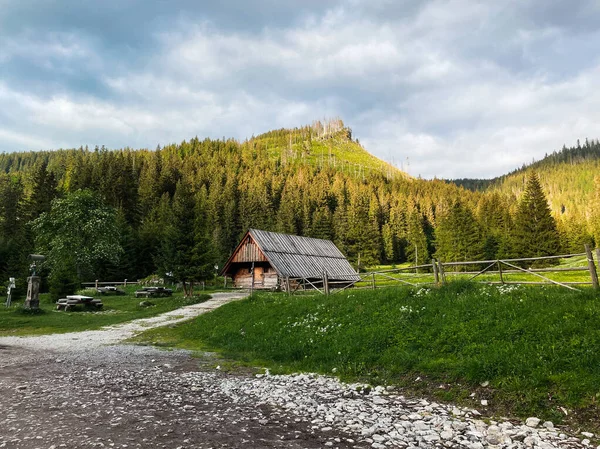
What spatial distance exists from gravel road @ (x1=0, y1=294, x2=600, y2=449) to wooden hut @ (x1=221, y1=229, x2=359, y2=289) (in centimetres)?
3052

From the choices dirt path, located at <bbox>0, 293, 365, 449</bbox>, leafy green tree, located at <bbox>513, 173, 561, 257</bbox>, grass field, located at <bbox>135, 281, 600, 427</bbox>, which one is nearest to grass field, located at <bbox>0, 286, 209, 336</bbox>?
dirt path, located at <bbox>0, 293, 365, 449</bbox>

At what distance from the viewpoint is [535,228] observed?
2539 inches

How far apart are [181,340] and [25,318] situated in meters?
14.7

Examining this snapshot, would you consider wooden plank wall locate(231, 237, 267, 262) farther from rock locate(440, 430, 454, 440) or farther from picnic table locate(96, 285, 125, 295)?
rock locate(440, 430, 454, 440)

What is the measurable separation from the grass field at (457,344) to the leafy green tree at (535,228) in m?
→ 58.7

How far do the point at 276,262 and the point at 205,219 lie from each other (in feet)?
198

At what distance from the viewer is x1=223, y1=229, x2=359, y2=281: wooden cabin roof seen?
4472 cm

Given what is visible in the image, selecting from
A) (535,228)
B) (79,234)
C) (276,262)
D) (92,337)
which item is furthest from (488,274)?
(79,234)

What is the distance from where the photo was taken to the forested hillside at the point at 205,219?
2115 inches

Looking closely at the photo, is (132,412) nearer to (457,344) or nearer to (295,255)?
(457,344)

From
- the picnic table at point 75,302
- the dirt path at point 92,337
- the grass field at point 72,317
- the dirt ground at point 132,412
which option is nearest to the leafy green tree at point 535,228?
the grass field at point 72,317

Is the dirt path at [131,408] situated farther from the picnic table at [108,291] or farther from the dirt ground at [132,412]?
the picnic table at [108,291]

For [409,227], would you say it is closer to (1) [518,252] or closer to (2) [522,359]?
(1) [518,252]

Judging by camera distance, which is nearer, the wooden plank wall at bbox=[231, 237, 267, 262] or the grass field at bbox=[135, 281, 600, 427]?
the grass field at bbox=[135, 281, 600, 427]
